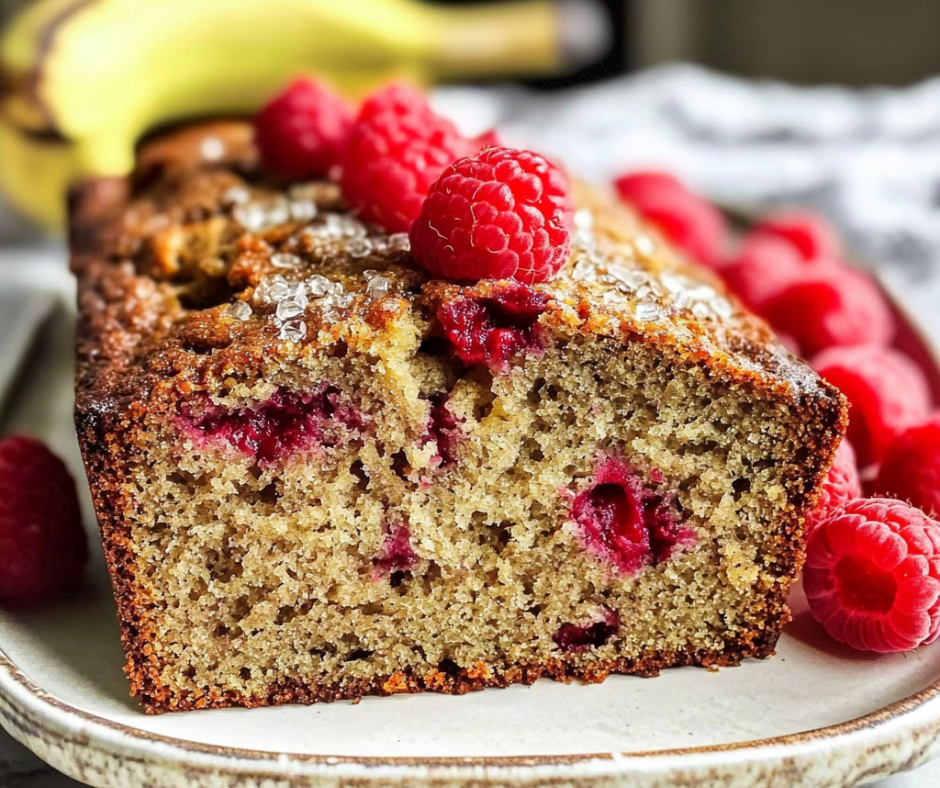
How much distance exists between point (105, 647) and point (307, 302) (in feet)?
2.52

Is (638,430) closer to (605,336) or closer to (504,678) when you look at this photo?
(605,336)

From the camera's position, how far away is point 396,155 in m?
2.23

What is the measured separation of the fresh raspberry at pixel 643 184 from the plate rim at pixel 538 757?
2269 mm

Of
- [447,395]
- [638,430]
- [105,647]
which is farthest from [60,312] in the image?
[638,430]

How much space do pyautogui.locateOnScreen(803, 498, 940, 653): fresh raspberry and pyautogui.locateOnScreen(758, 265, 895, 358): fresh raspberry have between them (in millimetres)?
984

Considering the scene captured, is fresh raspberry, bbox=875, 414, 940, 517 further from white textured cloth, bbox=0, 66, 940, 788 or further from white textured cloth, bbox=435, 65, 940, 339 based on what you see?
white textured cloth, bbox=435, 65, 940, 339

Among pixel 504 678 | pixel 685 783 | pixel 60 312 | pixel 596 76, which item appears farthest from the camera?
pixel 596 76

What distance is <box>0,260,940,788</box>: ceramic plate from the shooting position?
1.64 m

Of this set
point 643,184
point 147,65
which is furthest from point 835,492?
point 147,65

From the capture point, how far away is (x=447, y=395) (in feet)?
6.26

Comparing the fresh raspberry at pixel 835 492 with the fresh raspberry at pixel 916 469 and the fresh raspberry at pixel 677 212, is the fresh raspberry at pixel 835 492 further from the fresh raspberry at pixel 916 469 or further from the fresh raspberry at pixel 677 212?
the fresh raspberry at pixel 677 212

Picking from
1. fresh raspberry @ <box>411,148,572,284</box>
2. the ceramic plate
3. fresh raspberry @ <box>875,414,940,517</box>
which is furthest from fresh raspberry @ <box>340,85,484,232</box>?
fresh raspberry @ <box>875,414,940,517</box>

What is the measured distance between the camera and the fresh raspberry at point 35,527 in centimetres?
208

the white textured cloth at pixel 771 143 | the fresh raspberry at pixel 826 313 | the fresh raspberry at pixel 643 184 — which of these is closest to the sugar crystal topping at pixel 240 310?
the fresh raspberry at pixel 826 313
